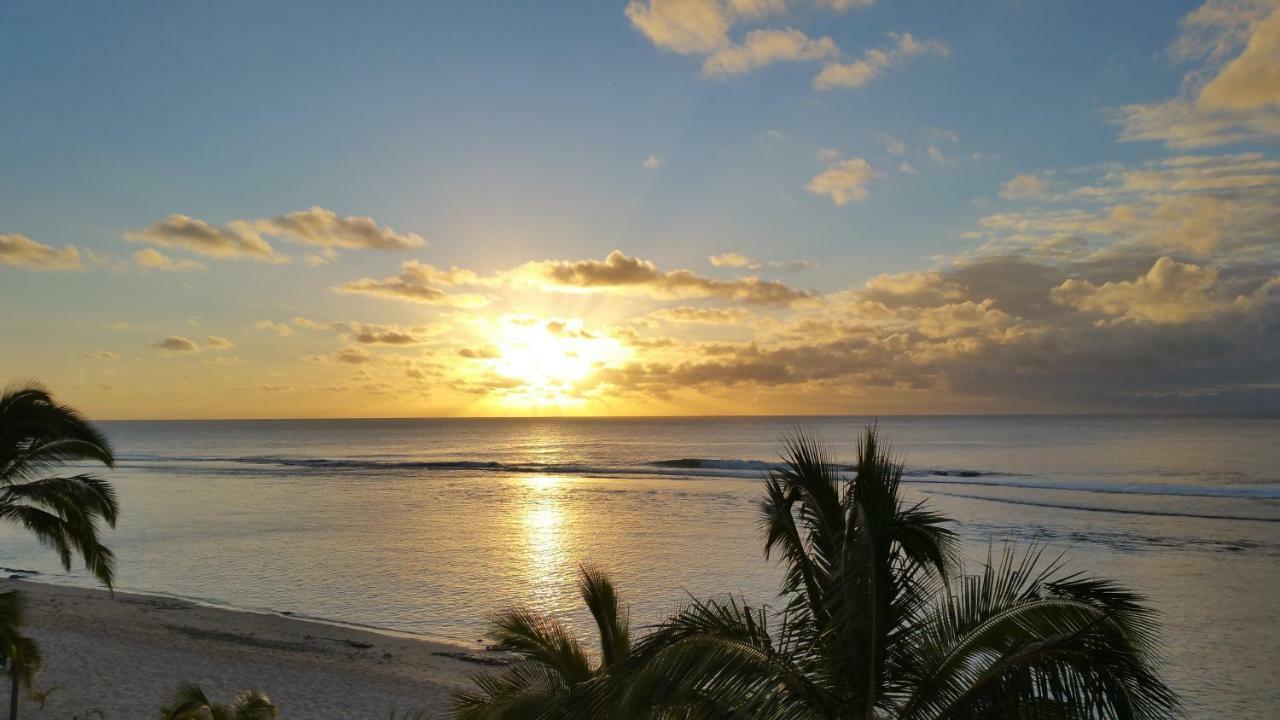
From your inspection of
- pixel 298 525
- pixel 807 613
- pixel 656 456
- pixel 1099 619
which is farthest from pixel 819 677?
pixel 656 456

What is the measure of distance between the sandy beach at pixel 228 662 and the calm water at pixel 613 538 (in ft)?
5.79

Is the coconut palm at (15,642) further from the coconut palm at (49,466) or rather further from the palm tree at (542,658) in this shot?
the palm tree at (542,658)

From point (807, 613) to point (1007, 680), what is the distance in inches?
72.7

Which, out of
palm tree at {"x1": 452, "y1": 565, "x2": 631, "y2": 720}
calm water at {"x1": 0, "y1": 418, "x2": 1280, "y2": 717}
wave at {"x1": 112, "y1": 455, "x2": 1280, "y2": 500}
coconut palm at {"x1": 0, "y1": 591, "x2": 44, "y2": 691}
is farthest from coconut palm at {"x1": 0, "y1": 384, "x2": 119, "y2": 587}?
wave at {"x1": 112, "y1": 455, "x2": 1280, "y2": 500}

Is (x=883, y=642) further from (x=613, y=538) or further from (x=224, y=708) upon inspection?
(x=613, y=538)

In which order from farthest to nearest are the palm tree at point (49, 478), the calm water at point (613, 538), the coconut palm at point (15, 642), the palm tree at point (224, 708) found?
the calm water at point (613, 538) → the palm tree at point (49, 478) → the coconut palm at point (15, 642) → the palm tree at point (224, 708)

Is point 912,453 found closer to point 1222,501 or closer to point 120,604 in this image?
point 1222,501

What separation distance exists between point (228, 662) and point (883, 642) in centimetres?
1705

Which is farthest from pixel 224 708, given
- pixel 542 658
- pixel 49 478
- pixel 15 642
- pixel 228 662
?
pixel 228 662

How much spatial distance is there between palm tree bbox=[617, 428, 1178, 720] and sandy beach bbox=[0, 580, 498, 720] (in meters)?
10.9

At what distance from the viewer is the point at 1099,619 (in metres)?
4.43

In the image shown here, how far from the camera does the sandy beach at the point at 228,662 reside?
14.9 m

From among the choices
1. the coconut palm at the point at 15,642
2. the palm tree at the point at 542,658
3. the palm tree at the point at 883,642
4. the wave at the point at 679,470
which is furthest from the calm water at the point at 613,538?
the palm tree at the point at 542,658

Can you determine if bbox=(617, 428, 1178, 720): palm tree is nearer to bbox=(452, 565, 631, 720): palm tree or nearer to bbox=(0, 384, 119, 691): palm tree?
bbox=(452, 565, 631, 720): palm tree
